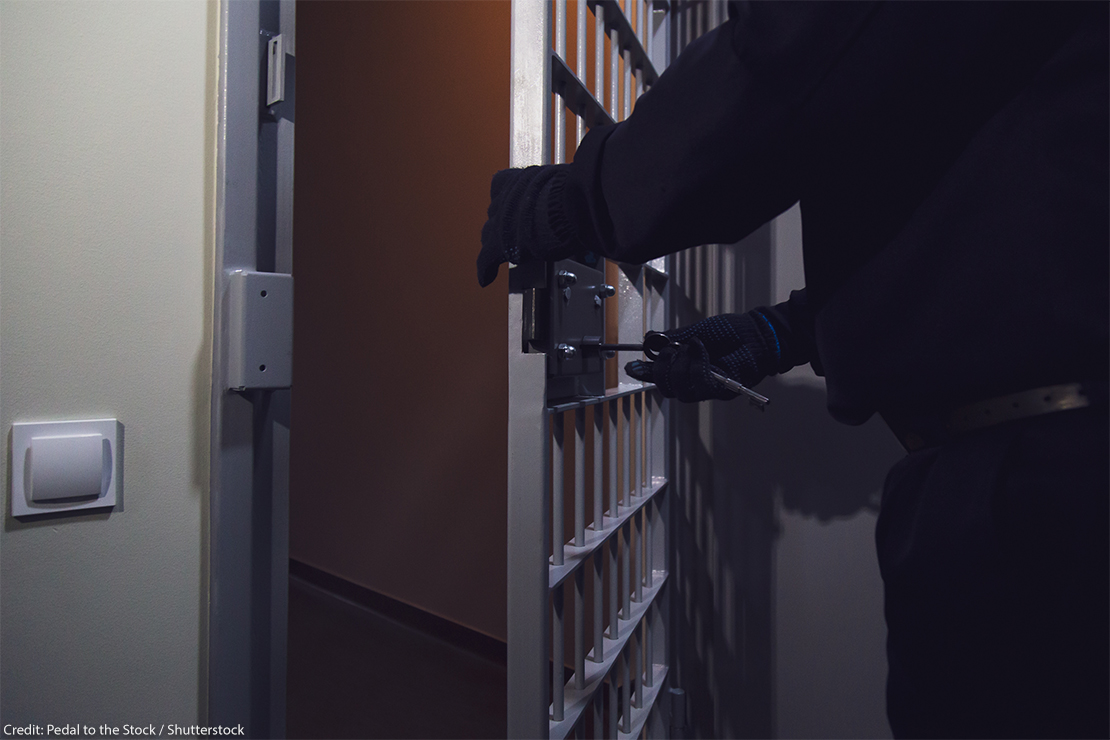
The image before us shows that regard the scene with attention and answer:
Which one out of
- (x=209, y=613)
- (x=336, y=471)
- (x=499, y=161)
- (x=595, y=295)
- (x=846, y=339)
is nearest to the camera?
(x=846, y=339)

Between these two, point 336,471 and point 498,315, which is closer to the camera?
point 498,315

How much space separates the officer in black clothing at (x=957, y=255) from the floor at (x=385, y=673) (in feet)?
5.31

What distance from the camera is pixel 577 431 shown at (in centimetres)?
99

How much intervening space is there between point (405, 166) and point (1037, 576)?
2335 mm

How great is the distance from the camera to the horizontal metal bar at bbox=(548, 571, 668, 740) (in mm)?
846

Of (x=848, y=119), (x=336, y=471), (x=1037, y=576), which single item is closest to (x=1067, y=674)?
(x=1037, y=576)

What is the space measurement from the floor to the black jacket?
1712mm

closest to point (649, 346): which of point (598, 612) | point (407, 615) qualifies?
point (598, 612)

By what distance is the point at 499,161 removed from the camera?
209 cm

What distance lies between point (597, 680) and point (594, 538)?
0.71 ft

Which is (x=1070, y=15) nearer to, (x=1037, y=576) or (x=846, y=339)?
(x=846, y=339)

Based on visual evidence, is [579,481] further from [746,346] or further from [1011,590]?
[1011,590]

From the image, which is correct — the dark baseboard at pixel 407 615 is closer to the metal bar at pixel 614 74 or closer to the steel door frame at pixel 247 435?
the steel door frame at pixel 247 435

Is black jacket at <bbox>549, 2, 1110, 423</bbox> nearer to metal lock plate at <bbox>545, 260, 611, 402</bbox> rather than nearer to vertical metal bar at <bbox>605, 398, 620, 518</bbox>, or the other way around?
metal lock plate at <bbox>545, 260, 611, 402</bbox>
